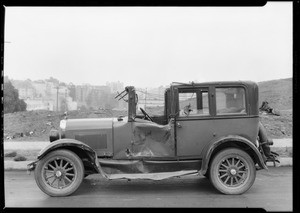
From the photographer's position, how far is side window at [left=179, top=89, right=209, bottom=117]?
21.4ft

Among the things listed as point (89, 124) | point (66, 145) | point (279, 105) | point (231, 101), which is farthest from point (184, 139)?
point (279, 105)

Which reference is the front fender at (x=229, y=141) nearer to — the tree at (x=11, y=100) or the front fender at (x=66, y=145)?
the front fender at (x=66, y=145)

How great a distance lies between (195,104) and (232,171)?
4.53ft

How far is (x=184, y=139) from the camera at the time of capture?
648 cm

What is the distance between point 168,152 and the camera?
21.4ft

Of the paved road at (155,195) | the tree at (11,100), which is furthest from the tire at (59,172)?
the tree at (11,100)

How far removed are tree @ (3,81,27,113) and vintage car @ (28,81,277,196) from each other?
14.0 meters

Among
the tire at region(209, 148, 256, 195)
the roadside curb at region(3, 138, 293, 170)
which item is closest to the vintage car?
the tire at region(209, 148, 256, 195)

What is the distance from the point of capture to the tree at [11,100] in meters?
19.2

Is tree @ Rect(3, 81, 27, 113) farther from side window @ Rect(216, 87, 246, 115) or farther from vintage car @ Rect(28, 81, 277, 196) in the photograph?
side window @ Rect(216, 87, 246, 115)

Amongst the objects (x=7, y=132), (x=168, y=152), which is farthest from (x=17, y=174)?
(x=7, y=132)

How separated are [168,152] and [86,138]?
1560mm

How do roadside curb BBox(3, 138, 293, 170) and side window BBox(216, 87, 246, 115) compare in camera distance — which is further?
roadside curb BBox(3, 138, 293, 170)

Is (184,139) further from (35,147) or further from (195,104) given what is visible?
(35,147)
